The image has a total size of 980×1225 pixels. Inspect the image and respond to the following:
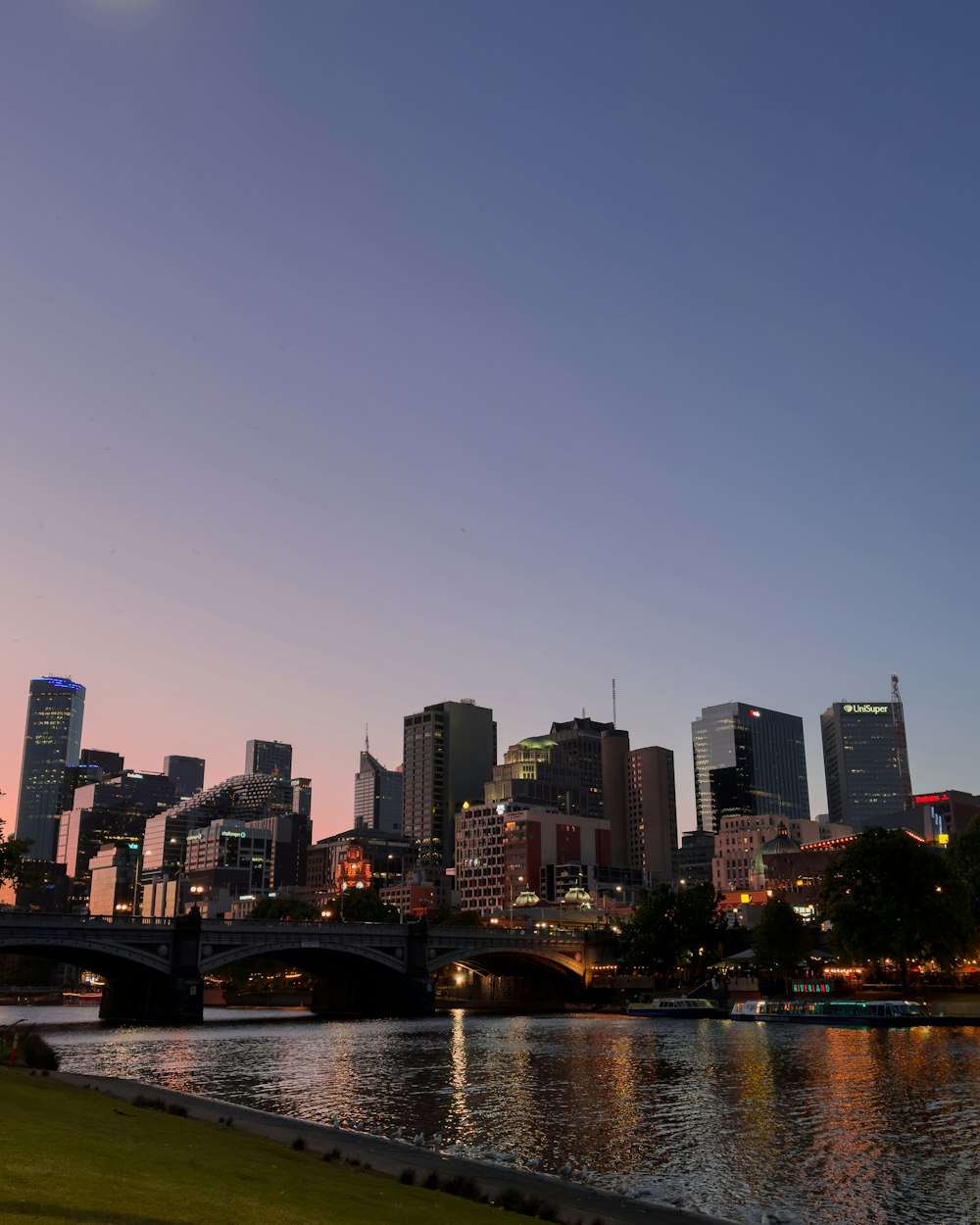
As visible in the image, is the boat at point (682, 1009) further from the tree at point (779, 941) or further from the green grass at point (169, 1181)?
the green grass at point (169, 1181)

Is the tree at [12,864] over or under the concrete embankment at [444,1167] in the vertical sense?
over

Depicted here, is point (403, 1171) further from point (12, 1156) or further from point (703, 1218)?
point (12, 1156)

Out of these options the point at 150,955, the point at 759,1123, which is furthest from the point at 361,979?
the point at 759,1123

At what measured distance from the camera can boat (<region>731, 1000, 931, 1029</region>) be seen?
104 m

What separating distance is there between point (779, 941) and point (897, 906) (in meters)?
28.9

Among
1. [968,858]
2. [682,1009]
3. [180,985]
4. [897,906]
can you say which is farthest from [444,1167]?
[968,858]

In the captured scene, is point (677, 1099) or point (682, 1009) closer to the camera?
point (677, 1099)

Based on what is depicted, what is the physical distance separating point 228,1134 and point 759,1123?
24100 millimetres

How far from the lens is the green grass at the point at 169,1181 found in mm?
17297

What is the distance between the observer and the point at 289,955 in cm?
14700

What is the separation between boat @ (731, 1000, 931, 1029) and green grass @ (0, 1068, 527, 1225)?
284ft

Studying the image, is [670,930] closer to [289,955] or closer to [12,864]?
[289,955]

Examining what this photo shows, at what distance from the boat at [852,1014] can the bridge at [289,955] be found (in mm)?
53655

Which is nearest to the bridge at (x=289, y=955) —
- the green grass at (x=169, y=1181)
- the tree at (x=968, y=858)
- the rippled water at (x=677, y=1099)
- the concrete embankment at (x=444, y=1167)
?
the rippled water at (x=677, y=1099)
